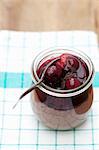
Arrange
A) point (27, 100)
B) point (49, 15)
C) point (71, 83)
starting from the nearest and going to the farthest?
1. point (71, 83)
2. point (27, 100)
3. point (49, 15)

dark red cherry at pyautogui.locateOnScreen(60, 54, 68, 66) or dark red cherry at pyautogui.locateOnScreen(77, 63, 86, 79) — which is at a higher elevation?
dark red cherry at pyautogui.locateOnScreen(60, 54, 68, 66)

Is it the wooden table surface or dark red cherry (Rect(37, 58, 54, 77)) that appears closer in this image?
dark red cherry (Rect(37, 58, 54, 77))

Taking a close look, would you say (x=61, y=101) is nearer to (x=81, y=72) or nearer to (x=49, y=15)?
(x=81, y=72)

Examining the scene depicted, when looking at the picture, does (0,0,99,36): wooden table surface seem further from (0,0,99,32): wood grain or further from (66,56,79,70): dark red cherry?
(66,56,79,70): dark red cherry

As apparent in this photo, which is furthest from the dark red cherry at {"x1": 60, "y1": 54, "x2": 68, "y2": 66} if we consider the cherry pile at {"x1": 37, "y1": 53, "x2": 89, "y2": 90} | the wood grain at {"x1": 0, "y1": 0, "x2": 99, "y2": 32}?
the wood grain at {"x1": 0, "y1": 0, "x2": 99, "y2": 32}

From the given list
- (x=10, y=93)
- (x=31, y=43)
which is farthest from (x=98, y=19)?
(x=10, y=93)

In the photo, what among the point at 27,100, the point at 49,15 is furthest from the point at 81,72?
the point at 49,15
